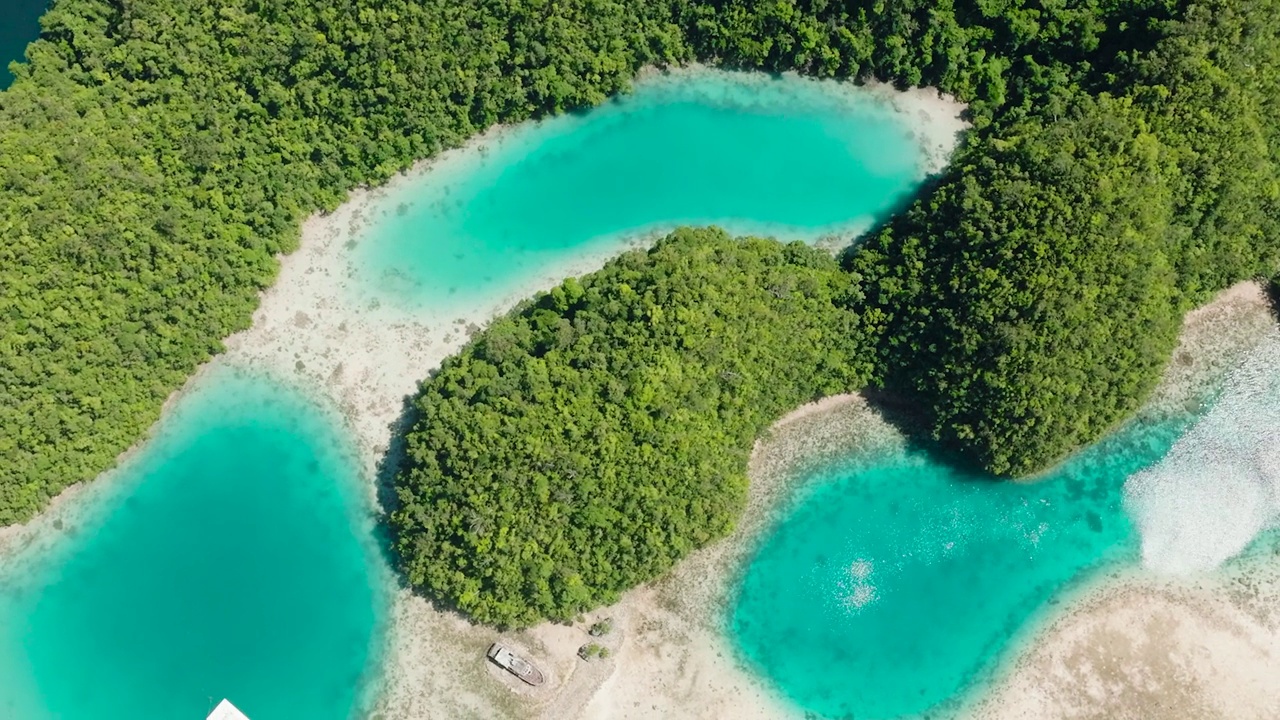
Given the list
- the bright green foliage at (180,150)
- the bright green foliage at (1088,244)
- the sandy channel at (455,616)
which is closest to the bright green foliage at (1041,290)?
the bright green foliage at (1088,244)

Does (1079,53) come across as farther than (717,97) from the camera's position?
No

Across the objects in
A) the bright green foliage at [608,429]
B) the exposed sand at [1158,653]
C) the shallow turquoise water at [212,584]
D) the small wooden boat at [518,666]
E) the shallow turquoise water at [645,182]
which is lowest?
the exposed sand at [1158,653]

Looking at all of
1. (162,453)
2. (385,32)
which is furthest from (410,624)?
(385,32)

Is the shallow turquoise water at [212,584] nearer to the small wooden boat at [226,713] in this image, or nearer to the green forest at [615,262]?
the small wooden boat at [226,713]

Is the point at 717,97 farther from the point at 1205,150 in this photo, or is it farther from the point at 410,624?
the point at 410,624

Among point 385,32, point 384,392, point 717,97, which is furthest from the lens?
point 717,97

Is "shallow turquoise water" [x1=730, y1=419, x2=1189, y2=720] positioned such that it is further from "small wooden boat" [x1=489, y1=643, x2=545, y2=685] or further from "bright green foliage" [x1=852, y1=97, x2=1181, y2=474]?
"small wooden boat" [x1=489, y1=643, x2=545, y2=685]

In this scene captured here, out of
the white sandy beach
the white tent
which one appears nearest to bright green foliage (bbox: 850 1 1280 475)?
the white sandy beach
